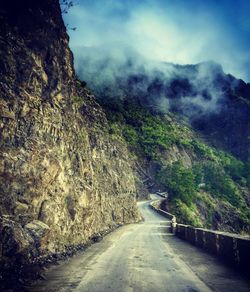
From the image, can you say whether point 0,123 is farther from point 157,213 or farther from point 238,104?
point 238,104

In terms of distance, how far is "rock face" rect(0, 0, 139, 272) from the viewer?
13.9 m

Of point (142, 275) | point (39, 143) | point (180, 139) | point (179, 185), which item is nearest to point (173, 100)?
point (180, 139)

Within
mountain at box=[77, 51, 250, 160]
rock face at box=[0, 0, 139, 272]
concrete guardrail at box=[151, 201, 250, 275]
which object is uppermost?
mountain at box=[77, 51, 250, 160]

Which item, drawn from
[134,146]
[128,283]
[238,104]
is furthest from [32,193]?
[238,104]

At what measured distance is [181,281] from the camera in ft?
35.7

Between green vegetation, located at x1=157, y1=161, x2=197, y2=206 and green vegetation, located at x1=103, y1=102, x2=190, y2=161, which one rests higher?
green vegetation, located at x1=103, y1=102, x2=190, y2=161

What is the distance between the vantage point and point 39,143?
1720 centimetres

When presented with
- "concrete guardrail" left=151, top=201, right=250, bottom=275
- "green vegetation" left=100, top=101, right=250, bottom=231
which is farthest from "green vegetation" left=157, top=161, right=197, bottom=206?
"concrete guardrail" left=151, top=201, right=250, bottom=275

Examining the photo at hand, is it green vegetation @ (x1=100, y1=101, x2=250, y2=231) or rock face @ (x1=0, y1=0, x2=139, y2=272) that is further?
green vegetation @ (x1=100, y1=101, x2=250, y2=231)

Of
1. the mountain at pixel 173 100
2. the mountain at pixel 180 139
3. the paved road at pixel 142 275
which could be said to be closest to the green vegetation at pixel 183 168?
the mountain at pixel 180 139

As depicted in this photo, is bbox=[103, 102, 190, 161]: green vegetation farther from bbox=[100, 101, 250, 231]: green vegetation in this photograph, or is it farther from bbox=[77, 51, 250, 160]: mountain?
bbox=[77, 51, 250, 160]: mountain

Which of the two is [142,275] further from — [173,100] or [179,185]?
[173,100]

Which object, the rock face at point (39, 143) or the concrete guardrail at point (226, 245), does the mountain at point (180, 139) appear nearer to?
the rock face at point (39, 143)

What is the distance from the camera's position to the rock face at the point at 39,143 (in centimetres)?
1389
